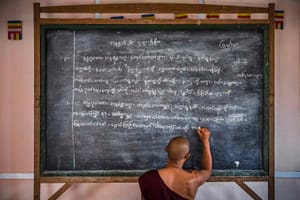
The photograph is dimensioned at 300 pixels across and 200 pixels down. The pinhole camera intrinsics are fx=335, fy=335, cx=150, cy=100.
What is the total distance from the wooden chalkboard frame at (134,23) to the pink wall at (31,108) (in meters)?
0.40

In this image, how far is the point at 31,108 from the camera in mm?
2830

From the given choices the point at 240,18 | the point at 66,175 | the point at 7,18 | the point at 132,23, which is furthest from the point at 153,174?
the point at 7,18

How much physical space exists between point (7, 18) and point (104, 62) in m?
1.02

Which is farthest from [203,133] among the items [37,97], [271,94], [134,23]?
[37,97]

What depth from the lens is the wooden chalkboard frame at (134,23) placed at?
2.41 metres

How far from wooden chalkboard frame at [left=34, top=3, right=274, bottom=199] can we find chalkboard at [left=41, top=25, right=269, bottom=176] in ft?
0.11

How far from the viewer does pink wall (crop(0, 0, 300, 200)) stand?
9.27 ft

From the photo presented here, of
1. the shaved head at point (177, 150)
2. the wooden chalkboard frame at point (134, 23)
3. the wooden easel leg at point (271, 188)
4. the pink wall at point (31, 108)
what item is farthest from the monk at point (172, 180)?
the pink wall at point (31, 108)

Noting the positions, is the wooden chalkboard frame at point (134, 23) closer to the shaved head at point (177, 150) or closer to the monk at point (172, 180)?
the monk at point (172, 180)

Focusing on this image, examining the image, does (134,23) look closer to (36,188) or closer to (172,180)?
(172,180)

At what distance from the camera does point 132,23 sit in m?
2.45

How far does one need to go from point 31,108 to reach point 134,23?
115 centimetres

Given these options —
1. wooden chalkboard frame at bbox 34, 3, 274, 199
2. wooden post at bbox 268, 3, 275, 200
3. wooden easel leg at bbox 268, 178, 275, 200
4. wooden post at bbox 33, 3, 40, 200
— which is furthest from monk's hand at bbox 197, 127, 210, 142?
wooden post at bbox 33, 3, 40, 200

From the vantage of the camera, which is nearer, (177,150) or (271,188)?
(177,150)
